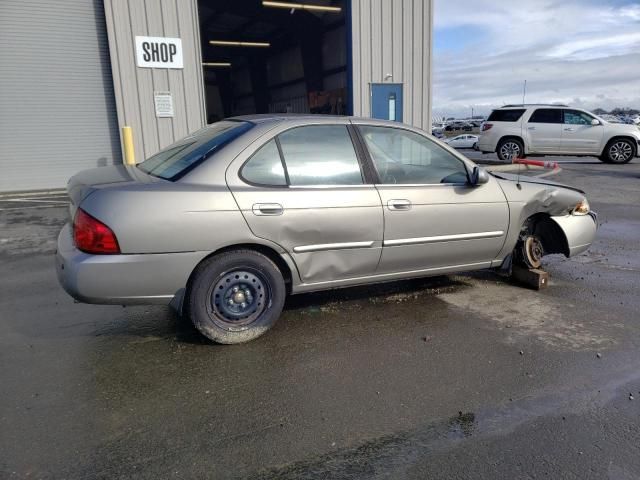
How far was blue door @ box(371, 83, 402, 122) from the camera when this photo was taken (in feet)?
48.3

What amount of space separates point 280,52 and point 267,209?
2158 cm

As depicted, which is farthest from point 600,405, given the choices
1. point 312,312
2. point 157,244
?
point 157,244

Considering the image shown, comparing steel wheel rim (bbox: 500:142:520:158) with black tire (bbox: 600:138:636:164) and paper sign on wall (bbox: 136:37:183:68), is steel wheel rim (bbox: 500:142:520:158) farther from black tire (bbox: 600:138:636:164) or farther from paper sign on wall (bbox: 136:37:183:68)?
paper sign on wall (bbox: 136:37:183:68)

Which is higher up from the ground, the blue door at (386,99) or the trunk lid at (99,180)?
the blue door at (386,99)

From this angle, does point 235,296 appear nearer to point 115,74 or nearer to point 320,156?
point 320,156

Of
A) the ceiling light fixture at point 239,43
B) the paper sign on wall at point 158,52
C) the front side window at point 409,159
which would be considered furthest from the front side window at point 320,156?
the ceiling light fixture at point 239,43

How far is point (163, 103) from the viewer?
12555 millimetres

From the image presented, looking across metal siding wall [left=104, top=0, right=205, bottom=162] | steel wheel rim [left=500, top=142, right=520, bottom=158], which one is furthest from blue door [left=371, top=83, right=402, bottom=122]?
metal siding wall [left=104, top=0, right=205, bottom=162]

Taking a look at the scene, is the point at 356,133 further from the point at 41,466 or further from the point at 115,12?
the point at 115,12

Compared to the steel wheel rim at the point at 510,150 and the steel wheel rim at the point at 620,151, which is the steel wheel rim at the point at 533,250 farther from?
the steel wheel rim at the point at 620,151

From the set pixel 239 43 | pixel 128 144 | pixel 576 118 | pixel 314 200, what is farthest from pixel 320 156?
pixel 239 43

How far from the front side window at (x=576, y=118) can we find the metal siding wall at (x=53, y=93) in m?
13.6

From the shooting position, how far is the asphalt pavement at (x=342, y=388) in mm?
2424

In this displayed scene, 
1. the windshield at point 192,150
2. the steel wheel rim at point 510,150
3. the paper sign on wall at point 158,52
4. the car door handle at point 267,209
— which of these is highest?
the paper sign on wall at point 158,52
